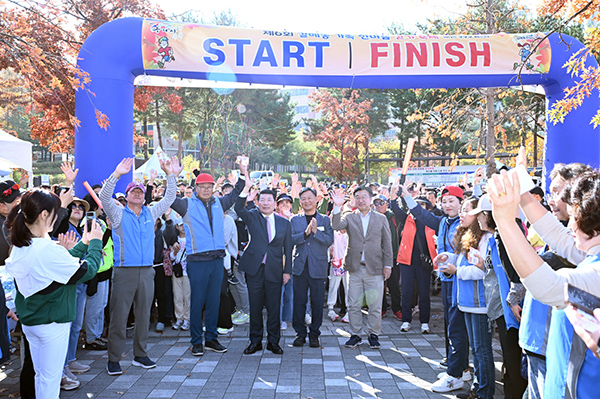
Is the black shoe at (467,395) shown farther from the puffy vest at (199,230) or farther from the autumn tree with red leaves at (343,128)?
the autumn tree with red leaves at (343,128)

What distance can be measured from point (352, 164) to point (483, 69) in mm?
24766

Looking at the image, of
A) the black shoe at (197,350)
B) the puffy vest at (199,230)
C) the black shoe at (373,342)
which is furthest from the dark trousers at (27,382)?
the black shoe at (373,342)

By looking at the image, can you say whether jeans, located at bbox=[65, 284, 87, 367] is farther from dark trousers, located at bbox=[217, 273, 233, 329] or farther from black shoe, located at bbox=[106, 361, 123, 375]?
dark trousers, located at bbox=[217, 273, 233, 329]

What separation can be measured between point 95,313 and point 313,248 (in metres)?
3.11

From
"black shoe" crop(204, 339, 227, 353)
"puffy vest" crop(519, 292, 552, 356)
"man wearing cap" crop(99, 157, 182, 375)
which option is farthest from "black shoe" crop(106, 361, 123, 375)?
"puffy vest" crop(519, 292, 552, 356)

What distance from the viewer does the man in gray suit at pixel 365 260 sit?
675cm

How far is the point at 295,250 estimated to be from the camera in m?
7.10

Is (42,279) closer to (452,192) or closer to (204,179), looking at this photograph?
(204,179)

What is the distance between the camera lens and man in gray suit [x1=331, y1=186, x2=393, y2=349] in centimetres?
675

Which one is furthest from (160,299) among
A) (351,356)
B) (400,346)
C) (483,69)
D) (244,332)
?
(483,69)

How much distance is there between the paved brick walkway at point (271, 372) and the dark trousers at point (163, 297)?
55cm

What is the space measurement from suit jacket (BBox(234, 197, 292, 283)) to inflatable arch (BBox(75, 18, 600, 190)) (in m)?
3.22

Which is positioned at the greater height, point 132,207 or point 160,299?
point 132,207

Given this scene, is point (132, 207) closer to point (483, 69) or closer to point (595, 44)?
point (595, 44)
